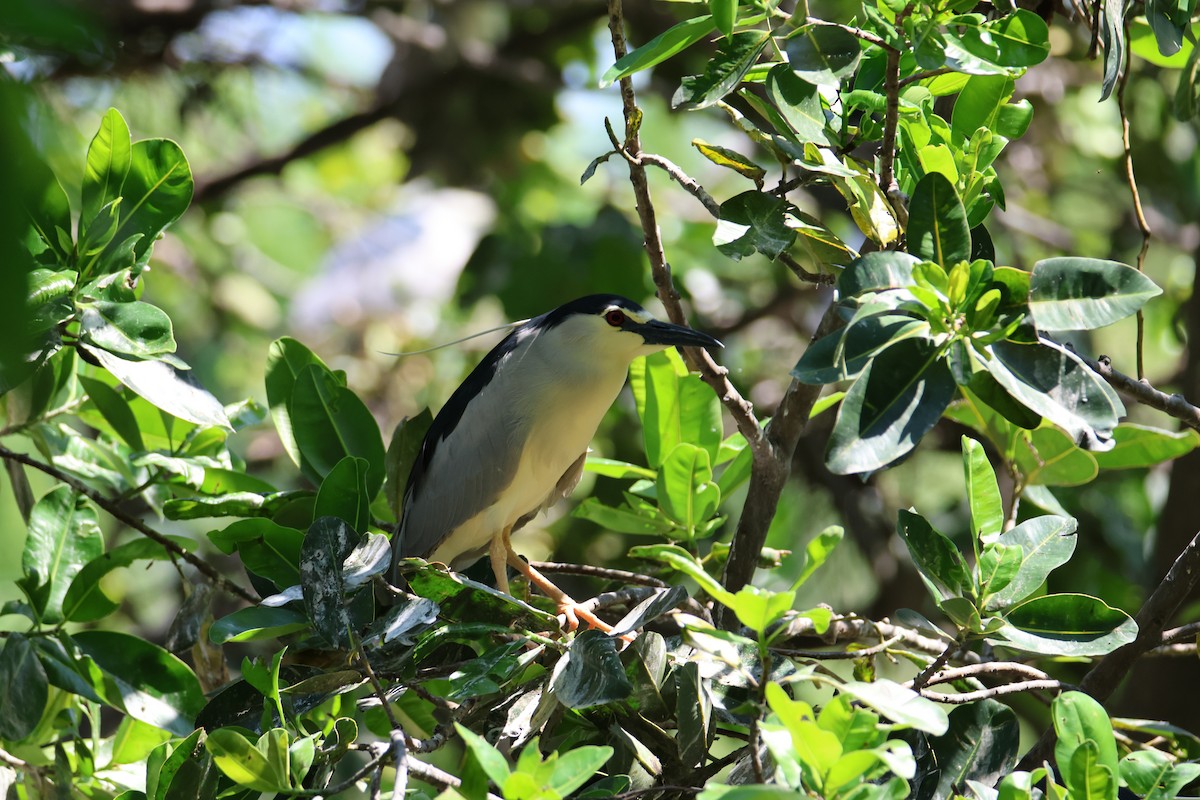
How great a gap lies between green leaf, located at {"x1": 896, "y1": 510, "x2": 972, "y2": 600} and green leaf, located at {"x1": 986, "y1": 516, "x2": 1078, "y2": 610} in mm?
52

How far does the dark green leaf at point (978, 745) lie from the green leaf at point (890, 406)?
1.56 feet

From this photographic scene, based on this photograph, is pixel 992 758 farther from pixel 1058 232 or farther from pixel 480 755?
pixel 1058 232

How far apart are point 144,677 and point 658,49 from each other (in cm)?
138

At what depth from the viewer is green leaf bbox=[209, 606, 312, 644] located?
163 cm

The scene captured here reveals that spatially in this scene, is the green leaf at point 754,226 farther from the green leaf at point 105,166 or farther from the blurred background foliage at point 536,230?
the blurred background foliage at point 536,230

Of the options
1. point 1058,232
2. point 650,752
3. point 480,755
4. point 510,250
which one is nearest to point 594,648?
point 650,752

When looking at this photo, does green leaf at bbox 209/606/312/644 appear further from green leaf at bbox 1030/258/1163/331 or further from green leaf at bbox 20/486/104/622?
green leaf at bbox 1030/258/1163/331

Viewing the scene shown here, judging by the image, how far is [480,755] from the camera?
1061mm

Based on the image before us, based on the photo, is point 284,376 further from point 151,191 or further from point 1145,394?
point 1145,394

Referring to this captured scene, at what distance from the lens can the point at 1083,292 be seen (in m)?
1.23

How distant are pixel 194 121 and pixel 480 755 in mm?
4153

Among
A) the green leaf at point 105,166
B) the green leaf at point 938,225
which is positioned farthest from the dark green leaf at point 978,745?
the green leaf at point 105,166

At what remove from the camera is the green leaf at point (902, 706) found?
3.51ft

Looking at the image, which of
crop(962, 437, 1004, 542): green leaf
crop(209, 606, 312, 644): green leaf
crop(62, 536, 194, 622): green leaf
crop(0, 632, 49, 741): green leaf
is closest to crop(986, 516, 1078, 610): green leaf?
crop(962, 437, 1004, 542): green leaf
